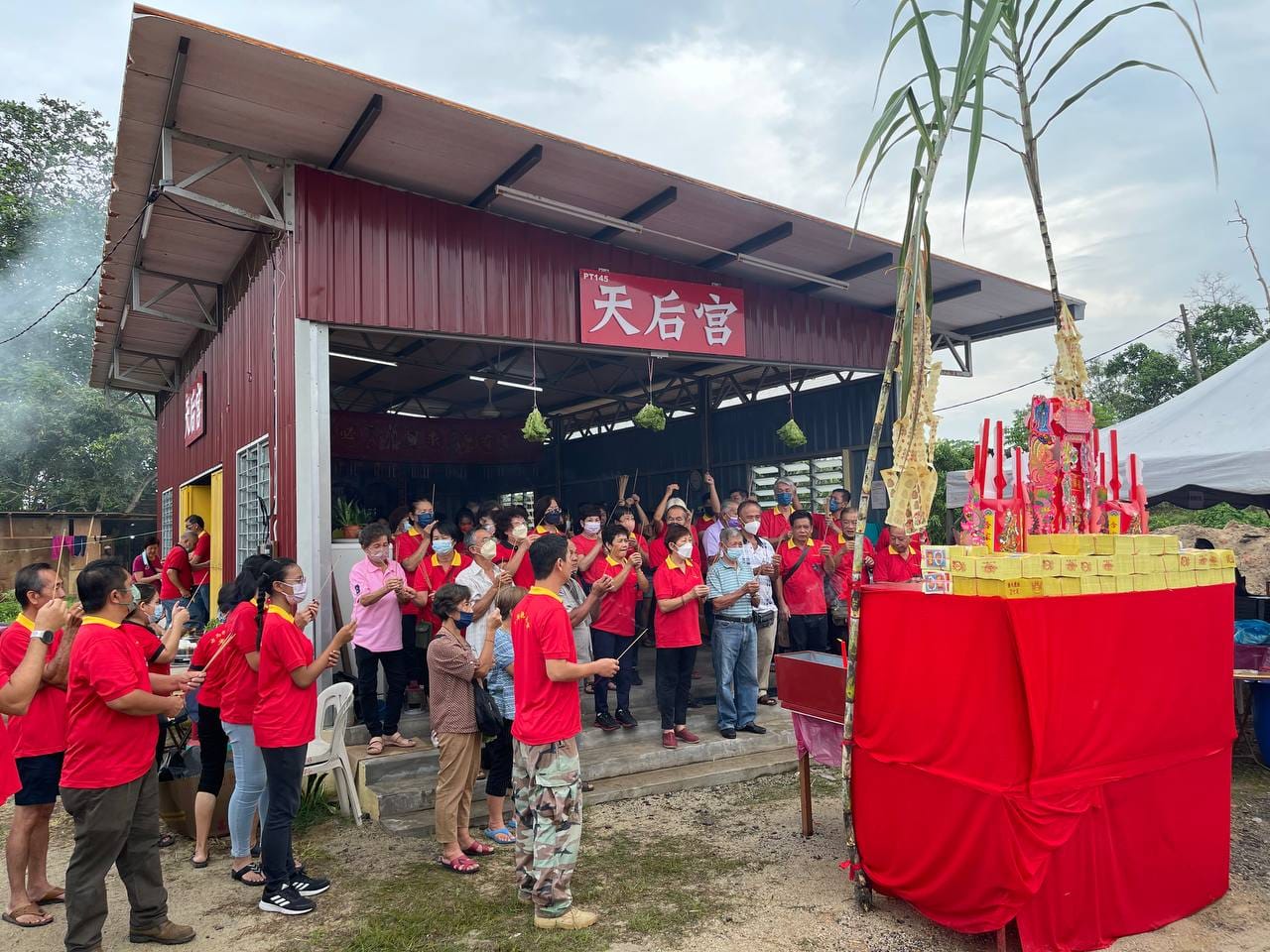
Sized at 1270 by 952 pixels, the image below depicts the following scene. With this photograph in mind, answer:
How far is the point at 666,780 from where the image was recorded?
18.8ft

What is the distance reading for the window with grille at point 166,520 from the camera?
14.2 metres

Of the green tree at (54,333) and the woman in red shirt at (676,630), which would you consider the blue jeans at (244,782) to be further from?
the green tree at (54,333)

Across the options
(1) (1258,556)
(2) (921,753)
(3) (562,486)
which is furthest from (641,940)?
(3) (562,486)

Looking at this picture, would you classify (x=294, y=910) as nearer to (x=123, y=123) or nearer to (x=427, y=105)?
(x=427, y=105)

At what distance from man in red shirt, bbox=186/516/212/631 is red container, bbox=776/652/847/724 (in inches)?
275

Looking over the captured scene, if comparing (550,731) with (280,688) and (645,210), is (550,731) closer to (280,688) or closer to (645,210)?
(280,688)

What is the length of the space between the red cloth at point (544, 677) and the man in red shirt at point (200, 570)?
668 cm

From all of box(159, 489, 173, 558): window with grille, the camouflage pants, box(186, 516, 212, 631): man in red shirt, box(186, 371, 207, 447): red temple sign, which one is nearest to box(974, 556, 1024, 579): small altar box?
the camouflage pants

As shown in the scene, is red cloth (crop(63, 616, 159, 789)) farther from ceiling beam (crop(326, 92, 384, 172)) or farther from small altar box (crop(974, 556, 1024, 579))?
ceiling beam (crop(326, 92, 384, 172))

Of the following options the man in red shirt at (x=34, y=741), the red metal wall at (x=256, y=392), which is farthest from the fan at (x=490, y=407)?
the man in red shirt at (x=34, y=741)

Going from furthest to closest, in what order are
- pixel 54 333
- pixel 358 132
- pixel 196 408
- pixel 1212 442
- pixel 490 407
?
pixel 54 333 < pixel 490 407 < pixel 196 408 < pixel 1212 442 < pixel 358 132

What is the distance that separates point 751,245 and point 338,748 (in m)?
5.78

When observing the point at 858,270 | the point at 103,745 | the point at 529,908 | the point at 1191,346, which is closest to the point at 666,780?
the point at 529,908

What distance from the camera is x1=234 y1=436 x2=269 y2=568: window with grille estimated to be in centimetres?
750
